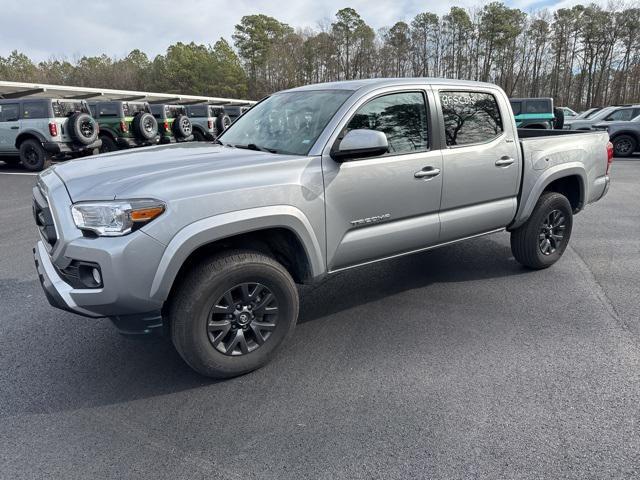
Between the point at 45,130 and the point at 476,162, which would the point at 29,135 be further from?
the point at 476,162

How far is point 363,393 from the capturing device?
263 centimetres

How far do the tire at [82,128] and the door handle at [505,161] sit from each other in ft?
→ 38.3

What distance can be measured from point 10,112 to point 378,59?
202ft

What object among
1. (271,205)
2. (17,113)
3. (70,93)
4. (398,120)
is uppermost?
(70,93)

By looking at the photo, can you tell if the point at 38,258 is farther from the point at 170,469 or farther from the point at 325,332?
the point at 325,332

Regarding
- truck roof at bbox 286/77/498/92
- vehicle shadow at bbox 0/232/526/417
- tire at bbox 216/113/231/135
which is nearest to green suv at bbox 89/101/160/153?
tire at bbox 216/113/231/135

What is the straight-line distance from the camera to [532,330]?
3359 millimetres

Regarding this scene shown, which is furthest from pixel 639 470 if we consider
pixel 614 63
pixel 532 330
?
pixel 614 63

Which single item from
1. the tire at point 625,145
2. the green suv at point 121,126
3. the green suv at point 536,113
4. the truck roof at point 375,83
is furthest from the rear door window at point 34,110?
the tire at point 625,145

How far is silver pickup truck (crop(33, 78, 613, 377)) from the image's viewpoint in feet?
7.75

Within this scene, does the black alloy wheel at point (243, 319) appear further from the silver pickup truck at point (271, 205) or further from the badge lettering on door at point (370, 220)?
the badge lettering on door at point (370, 220)

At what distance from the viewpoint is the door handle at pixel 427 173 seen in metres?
3.32

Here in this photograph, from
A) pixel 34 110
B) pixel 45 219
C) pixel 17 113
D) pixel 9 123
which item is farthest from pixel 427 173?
pixel 9 123

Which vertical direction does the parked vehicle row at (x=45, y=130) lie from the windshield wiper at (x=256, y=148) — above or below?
above
